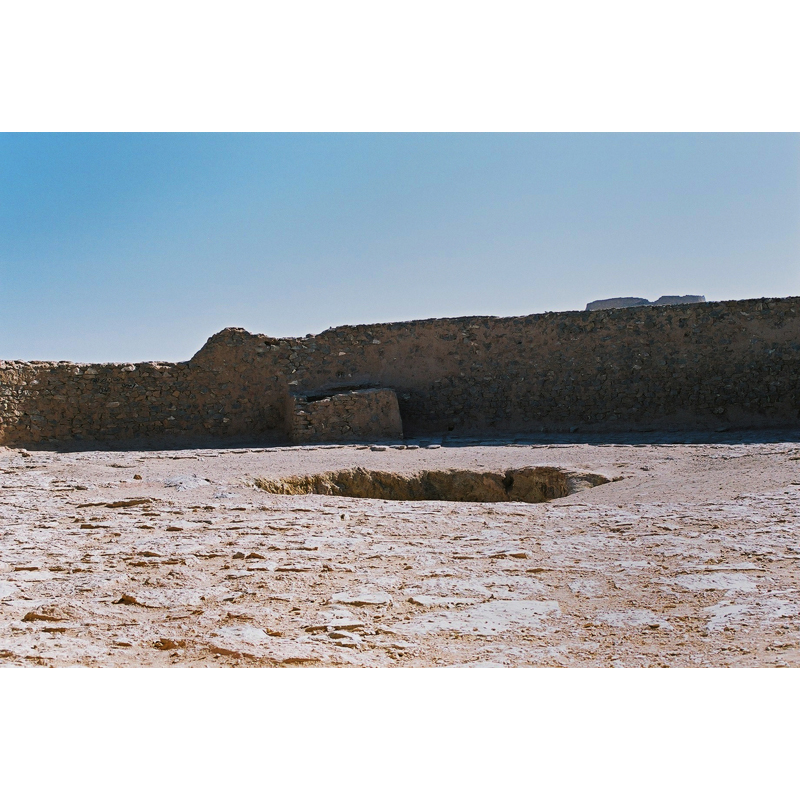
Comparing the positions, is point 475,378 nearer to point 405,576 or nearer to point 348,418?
point 348,418

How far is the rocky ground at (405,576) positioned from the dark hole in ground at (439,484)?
0.83 m

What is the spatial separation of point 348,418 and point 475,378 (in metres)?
2.29

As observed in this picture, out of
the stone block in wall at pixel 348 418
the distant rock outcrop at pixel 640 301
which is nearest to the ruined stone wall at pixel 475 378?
the stone block in wall at pixel 348 418

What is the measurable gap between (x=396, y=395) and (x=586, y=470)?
5250 millimetres

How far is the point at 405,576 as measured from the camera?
11.9 ft

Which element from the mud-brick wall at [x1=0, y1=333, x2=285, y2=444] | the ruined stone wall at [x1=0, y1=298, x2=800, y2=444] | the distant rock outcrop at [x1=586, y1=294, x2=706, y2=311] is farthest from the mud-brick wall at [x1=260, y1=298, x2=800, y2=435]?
the distant rock outcrop at [x1=586, y1=294, x2=706, y2=311]

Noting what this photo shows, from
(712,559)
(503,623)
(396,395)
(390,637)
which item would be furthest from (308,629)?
(396,395)

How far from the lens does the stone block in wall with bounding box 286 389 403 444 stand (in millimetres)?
11023

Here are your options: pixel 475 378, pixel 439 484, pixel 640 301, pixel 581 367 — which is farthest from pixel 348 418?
pixel 640 301

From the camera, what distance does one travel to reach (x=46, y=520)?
5.13 metres

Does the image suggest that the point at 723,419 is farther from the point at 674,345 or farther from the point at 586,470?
the point at 586,470

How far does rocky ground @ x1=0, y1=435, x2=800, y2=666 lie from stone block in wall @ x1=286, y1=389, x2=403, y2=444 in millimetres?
4490

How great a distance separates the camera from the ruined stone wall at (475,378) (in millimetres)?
10844

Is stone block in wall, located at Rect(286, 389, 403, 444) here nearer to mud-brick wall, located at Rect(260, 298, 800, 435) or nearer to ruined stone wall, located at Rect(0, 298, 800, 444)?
ruined stone wall, located at Rect(0, 298, 800, 444)
